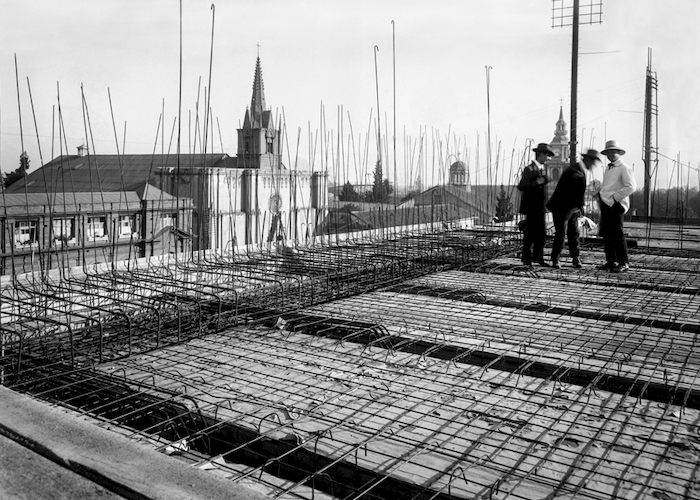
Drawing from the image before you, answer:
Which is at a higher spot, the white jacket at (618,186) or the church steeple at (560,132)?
the church steeple at (560,132)

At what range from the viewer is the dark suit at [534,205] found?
5.72 m

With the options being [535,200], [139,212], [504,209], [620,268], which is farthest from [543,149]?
[504,209]

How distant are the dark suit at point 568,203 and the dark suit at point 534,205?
12 cm

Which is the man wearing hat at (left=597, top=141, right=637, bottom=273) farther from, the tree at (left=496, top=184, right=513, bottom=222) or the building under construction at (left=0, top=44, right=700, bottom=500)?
the tree at (left=496, top=184, right=513, bottom=222)

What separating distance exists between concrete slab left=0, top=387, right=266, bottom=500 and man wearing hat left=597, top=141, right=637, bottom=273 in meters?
4.72

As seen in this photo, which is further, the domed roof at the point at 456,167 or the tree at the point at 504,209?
the domed roof at the point at 456,167

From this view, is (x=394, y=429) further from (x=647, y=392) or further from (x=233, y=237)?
(x=233, y=237)

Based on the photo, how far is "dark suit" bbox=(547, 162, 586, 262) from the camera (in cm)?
570

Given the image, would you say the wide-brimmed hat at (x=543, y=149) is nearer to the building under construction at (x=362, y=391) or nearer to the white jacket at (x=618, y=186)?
the white jacket at (x=618, y=186)

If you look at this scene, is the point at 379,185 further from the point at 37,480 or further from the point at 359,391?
the point at 37,480

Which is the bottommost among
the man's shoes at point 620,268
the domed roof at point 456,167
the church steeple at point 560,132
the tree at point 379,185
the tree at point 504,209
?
the man's shoes at point 620,268

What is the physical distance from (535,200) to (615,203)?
713 millimetres

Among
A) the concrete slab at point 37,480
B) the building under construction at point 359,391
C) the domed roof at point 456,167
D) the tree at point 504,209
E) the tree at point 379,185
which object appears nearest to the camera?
the concrete slab at point 37,480

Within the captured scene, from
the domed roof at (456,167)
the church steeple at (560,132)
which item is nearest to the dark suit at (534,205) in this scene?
the domed roof at (456,167)
